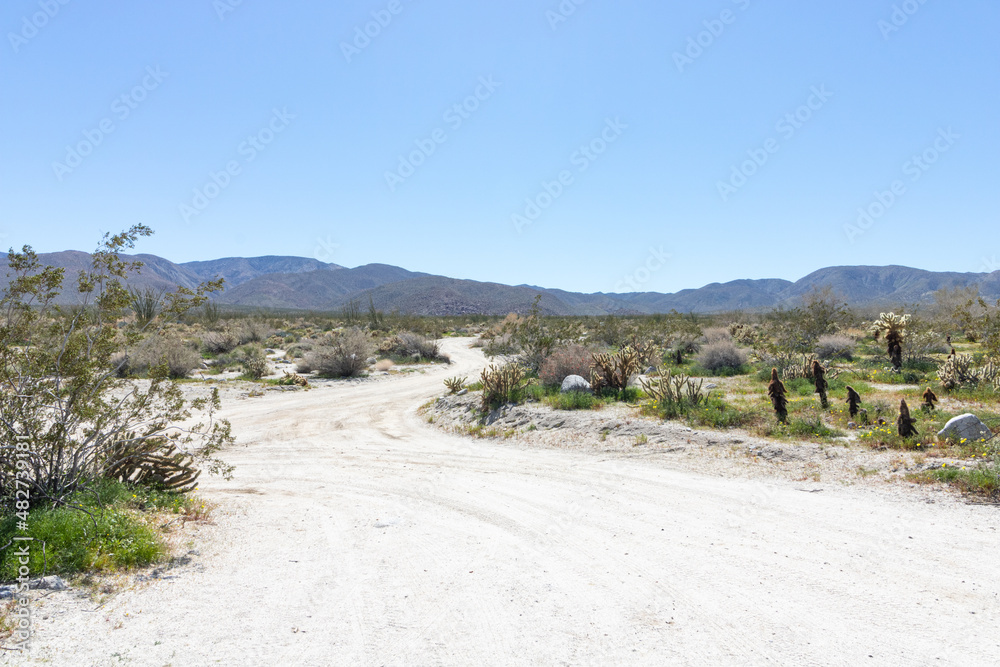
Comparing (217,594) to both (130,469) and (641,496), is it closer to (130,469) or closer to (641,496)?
(130,469)

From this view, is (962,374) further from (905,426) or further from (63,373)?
(63,373)

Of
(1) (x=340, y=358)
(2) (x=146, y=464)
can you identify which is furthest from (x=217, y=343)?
(2) (x=146, y=464)

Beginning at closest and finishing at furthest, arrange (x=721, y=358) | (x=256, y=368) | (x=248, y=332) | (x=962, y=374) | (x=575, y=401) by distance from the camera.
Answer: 1. (x=962, y=374)
2. (x=575, y=401)
3. (x=721, y=358)
4. (x=256, y=368)
5. (x=248, y=332)

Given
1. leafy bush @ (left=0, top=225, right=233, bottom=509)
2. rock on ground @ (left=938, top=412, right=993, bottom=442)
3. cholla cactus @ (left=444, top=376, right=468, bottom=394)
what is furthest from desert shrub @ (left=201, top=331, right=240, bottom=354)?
rock on ground @ (left=938, top=412, right=993, bottom=442)

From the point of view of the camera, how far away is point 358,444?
37.4 ft

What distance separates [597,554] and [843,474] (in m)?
4.72

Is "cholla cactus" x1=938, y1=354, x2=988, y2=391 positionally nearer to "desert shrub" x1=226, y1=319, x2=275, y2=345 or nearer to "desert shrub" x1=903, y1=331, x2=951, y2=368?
"desert shrub" x1=903, y1=331, x2=951, y2=368

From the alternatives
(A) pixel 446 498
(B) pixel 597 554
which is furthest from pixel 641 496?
(A) pixel 446 498

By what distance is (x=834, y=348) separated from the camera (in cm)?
2036

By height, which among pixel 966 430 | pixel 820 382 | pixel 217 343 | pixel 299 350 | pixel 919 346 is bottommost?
pixel 966 430

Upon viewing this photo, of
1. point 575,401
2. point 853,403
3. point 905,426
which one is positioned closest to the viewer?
point 905,426

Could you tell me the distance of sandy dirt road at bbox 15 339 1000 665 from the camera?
361 cm

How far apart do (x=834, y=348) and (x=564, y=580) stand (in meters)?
19.9

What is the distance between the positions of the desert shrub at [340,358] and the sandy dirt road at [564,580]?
49.7 ft
